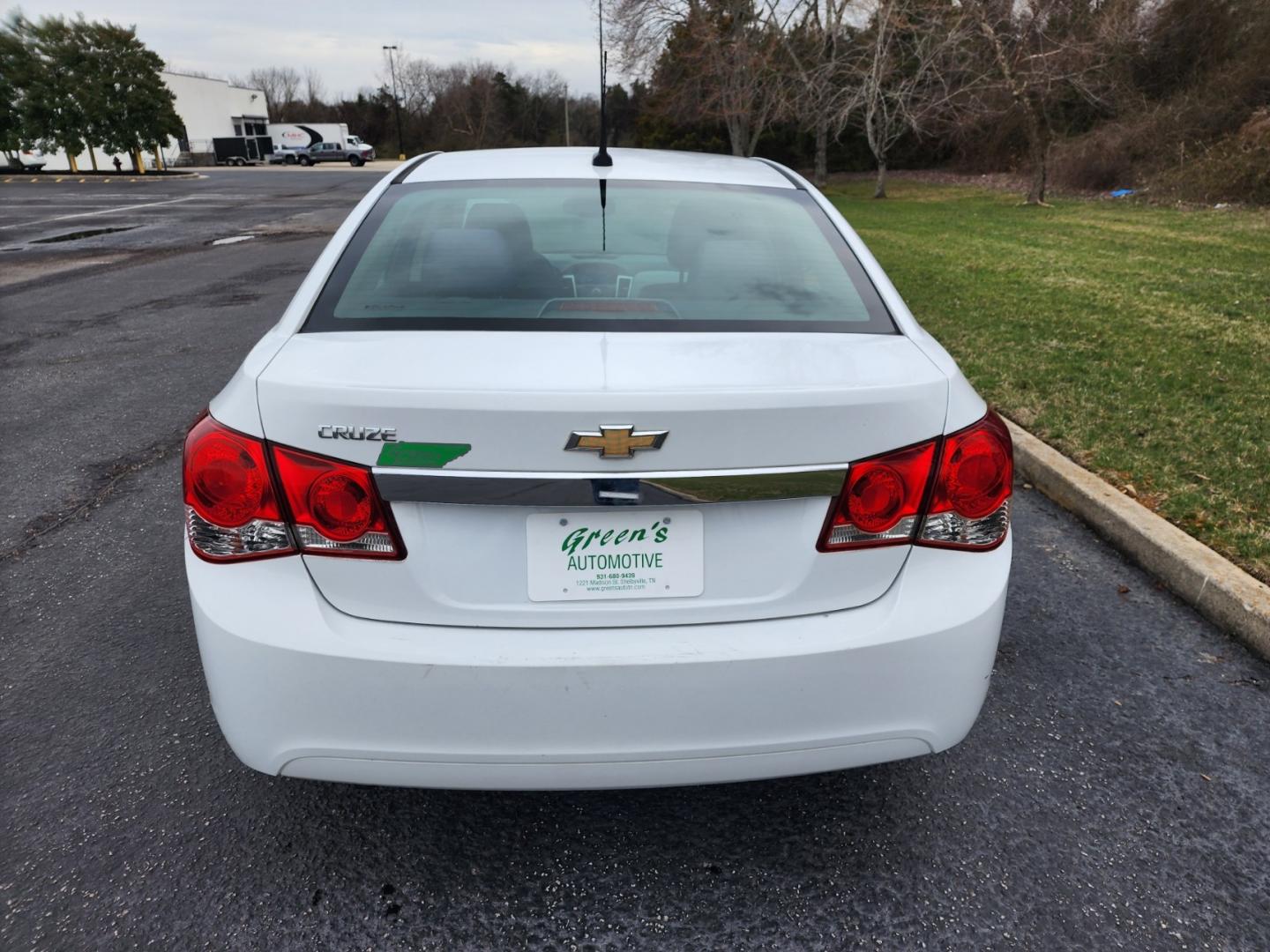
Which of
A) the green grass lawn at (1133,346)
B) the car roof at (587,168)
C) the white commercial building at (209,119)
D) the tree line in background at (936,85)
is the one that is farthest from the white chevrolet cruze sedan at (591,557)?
the white commercial building at (209,119)

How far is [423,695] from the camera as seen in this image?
5.76 feet

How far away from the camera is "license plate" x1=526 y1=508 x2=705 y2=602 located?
175cm

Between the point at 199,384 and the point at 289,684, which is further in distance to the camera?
the point at 199,384

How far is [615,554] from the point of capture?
177cm

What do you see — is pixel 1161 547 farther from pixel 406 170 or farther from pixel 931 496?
pixel 406 170

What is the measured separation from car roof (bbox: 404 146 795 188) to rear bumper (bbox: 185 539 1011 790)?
151 centimetres

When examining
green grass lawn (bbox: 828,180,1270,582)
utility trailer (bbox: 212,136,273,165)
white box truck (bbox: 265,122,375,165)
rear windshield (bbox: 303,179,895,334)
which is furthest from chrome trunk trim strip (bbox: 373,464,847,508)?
utility trailer (bbox: 212,136,273,165)

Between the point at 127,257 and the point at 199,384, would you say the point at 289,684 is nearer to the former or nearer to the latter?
the point at 199,384

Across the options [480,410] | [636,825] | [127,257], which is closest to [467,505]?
[480,410]

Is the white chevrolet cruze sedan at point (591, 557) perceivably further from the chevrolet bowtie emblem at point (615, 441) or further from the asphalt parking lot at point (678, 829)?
the asphalt parking lot at point (678, 829)

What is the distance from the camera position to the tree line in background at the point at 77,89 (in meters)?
45.4

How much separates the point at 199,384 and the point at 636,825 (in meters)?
5.28

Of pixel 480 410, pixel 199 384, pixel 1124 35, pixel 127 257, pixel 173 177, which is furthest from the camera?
pixel 173 177

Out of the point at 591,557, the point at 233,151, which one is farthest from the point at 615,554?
the point at 233,151
